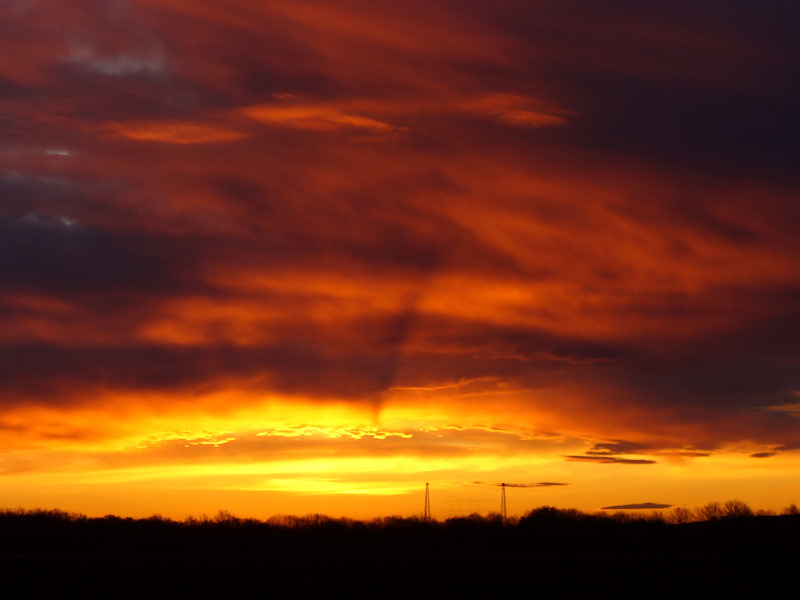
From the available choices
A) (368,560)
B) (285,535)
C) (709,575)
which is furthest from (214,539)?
(709,575)

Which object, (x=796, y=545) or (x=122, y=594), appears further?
(x=796, y=545)

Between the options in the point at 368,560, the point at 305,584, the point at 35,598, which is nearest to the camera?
the point at 35,598

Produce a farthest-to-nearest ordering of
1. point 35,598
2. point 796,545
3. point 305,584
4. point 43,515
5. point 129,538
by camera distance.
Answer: point 43,515 → point 129,538 → point 796,545 → point 305,584 → point 35,598

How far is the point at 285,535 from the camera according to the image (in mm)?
56750

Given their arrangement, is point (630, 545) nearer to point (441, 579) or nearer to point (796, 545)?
point (796, 545)

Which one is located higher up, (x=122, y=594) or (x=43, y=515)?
(x=43, y=515)

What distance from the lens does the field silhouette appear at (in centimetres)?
3381

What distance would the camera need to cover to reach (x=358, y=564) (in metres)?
38.5

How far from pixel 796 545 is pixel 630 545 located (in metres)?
9.79

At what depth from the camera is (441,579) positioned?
35.8m

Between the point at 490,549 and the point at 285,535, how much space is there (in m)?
13.1

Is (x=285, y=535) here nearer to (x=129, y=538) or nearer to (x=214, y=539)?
(x=214, y=539)

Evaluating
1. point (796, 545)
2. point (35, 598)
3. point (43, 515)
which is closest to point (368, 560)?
point (35, 598)

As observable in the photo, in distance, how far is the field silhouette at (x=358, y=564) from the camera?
111 feet
